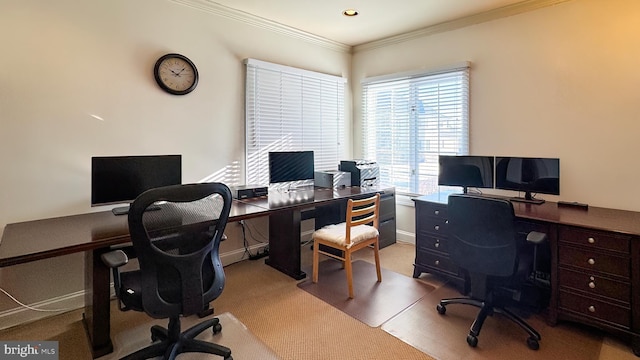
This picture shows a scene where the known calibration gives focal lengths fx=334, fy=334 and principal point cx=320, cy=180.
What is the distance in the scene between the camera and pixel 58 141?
2434 mm

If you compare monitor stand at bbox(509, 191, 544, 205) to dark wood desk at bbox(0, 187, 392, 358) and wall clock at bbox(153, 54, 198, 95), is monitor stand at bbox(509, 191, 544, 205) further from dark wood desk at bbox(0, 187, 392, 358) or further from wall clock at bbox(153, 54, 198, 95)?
wall clock at bbox(153, 54, 198, 95)

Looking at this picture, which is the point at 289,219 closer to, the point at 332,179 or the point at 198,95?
the point at 332,179

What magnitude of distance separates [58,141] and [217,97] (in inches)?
52.8

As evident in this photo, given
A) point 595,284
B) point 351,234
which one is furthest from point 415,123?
point 595,284

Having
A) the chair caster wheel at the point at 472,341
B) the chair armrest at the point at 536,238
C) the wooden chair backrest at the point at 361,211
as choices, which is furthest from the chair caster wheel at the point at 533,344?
the wooden chair backrest at the point at 361,211

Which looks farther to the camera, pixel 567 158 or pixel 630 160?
pixel 567 158

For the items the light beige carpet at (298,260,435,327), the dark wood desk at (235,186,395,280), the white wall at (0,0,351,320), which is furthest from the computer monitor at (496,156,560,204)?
the white wall at (0,0,351,320)

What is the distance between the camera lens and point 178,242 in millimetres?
1746

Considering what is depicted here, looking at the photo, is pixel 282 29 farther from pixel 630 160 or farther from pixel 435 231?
pixel 630 160

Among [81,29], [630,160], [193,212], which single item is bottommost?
[193,212]

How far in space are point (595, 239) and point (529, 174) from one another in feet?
2.76

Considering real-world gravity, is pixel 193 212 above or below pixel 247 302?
above

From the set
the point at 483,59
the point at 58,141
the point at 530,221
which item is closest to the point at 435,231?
the point at 530,221

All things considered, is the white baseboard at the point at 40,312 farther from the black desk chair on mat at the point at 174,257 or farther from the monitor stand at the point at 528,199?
the monitor stand at the point at 528,199
